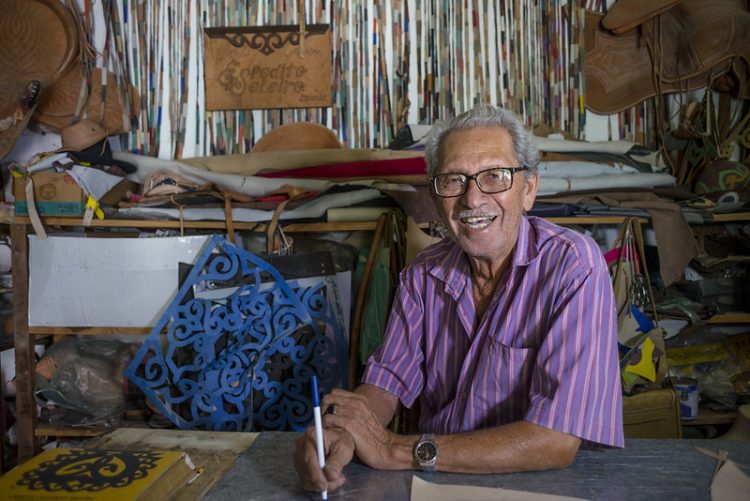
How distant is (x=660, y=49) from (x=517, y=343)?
92.9 inches

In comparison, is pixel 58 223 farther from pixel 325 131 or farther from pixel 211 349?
pixel 325 131

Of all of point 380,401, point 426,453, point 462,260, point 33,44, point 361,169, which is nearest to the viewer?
point 426,453

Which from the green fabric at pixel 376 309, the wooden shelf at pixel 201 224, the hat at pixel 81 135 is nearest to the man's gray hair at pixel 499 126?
the green fabric at pixel 376 309

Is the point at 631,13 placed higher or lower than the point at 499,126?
higher

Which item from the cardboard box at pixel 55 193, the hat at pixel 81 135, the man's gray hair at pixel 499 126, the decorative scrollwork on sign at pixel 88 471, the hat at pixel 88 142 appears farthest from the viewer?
the hat at pixel 81 135

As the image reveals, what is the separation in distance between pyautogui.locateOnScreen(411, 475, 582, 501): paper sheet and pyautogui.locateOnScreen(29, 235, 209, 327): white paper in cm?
171

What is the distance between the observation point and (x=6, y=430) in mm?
2797

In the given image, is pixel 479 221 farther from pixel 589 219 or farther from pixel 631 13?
pixel 631 13

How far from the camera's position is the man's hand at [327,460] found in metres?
0.99

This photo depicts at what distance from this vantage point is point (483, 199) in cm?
142

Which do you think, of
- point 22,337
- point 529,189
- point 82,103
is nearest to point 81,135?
point 82,103

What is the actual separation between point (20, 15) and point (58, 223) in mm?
1188

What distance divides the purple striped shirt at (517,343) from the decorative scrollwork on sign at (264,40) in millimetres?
1870

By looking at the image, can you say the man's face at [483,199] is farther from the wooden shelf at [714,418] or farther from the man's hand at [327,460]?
the wooden shelf at [714,418]
